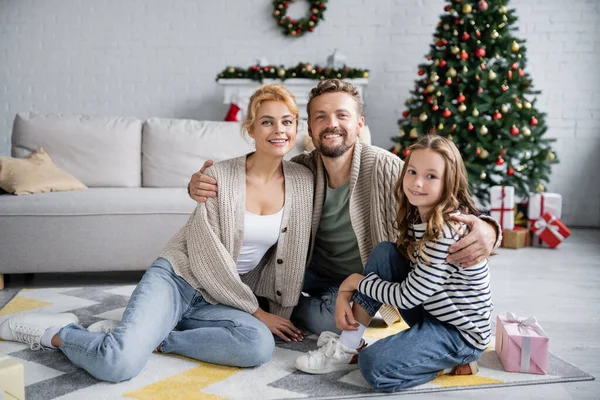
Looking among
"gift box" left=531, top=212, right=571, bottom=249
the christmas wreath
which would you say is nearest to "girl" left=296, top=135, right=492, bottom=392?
"gift box" left=531, top=212, right=571, bottom=249

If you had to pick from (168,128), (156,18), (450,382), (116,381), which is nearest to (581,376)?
(450,382)

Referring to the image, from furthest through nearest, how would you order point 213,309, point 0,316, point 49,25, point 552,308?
1. point 49,25
2. point 552,308
3. point 0,316
4. point 213,309

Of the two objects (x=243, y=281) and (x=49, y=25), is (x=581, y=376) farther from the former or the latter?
(x=49, y=25)

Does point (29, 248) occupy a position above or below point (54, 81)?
below

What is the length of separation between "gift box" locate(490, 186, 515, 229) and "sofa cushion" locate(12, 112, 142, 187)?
8.06 feet

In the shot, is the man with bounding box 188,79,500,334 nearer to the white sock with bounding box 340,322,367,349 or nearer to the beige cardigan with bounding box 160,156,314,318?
the beige cardigan with bounding box 160,156,314,318

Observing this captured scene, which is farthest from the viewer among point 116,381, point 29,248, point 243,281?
point 29,248

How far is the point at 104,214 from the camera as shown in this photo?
3.03 m

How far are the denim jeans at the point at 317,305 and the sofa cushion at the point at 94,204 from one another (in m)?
0.97

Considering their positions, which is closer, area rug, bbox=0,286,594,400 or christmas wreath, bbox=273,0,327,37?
area rug, bbox=0,286,594,400

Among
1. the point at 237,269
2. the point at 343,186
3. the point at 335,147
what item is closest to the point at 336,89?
the point at 335,147

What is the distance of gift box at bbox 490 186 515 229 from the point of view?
4301mm

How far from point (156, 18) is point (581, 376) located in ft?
→ 15.7

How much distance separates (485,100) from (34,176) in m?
3.02
